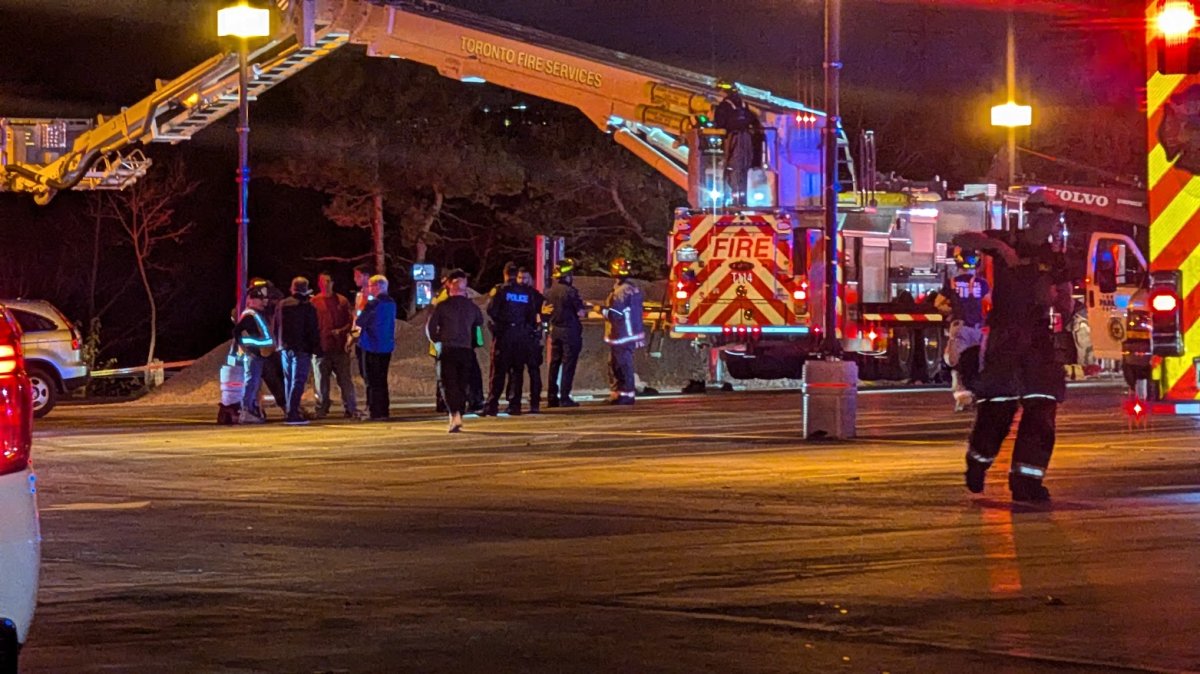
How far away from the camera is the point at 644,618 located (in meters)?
7.68

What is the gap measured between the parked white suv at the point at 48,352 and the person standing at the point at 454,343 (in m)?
6.65

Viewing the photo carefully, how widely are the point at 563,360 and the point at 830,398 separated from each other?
725 centimetres

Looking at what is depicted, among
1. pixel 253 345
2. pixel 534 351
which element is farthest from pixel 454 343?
pixel 534 351

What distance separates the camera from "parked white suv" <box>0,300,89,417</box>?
23547 mm

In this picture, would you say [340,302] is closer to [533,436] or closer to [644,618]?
[533,436]

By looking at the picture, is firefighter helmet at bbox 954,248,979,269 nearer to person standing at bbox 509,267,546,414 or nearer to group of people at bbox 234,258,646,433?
group of people at bbox 234,258,646,433

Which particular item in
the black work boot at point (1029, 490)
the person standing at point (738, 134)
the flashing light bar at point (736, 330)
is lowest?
the black work boot at point (1029, 490)

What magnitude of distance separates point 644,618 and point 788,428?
37.1ft

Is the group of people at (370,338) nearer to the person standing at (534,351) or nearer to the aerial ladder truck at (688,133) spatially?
the person standing at (534,351)

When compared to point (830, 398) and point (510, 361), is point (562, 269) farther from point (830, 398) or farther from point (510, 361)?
point (830, 398)

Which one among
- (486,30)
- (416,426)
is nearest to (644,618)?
(416,426)

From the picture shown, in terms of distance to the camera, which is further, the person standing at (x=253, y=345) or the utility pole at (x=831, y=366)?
the person standing at (x=253, y=345)

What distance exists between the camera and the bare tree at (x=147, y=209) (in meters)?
42.2

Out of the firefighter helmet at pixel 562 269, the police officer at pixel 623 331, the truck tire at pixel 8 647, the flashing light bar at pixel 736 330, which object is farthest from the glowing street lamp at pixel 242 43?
the truck tire at pixel 8 647
